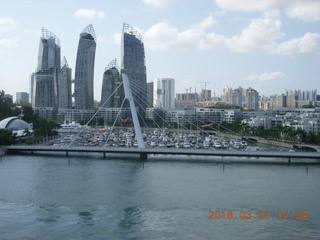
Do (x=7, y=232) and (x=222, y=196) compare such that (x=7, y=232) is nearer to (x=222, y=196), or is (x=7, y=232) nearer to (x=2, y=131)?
(x=222, y=196)

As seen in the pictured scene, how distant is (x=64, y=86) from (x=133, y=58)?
21.6ft

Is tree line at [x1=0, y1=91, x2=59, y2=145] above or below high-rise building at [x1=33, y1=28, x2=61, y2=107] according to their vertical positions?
below

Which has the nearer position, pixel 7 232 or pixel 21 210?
pixel 7 232

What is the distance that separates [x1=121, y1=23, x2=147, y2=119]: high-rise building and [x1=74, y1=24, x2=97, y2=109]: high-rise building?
7.75 ft

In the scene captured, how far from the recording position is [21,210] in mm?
6707

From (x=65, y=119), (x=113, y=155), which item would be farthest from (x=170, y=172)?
(x=65, y=119)

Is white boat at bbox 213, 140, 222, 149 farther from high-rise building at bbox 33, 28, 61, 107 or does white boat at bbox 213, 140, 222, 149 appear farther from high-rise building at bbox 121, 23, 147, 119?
high-rise building at bbox 33, 28, 61, 107

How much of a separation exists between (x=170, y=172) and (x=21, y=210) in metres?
4.41

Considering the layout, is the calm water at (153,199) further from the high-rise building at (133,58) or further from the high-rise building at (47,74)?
the high-rise building at (47,74)
